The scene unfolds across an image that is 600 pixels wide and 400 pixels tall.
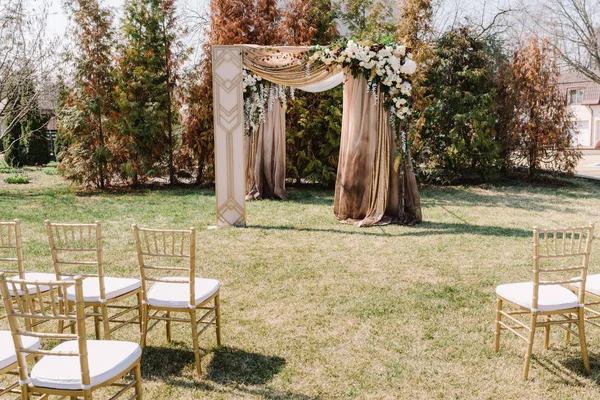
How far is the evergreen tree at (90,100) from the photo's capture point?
11867mm

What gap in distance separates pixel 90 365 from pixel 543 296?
2.88 m

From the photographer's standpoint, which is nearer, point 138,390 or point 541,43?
point 138,390

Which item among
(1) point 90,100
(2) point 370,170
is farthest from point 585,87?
(1) point 90,100

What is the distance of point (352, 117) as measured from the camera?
8.41 meters

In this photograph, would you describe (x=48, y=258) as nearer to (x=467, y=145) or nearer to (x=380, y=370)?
(x=380, y=370)

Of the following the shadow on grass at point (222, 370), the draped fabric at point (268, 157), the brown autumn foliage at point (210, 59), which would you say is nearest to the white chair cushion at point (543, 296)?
the shadow on grass at point (222, 370)

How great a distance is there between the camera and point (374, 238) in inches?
293

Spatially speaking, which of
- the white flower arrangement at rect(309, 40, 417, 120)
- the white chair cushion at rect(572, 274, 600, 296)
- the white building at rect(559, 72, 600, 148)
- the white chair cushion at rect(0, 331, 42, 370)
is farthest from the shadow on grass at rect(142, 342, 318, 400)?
the white building at rect(559, 72, 600, 148)

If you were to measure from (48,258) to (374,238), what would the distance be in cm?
436

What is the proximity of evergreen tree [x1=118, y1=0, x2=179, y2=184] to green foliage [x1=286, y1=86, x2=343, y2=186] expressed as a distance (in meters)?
3.28

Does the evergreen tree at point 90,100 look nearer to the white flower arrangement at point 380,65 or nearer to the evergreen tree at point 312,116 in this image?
the evergreen tree at point 312,116

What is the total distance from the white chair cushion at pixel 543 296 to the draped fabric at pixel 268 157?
775cm

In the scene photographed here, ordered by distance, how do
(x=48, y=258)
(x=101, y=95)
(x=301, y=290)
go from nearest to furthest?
(x=301, y=290) < (x=48, y=258) < (x=101, y=95)

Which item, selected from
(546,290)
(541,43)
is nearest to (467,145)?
(541,43)
